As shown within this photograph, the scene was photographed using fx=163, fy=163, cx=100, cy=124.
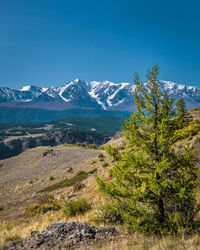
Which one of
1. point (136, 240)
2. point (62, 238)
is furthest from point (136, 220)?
point (62, 238)

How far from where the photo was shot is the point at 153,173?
6.04m

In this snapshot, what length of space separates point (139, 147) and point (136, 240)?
326cm

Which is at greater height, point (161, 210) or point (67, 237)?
point (161, 210)

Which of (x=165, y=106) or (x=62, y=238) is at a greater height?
(x=165, y=106)

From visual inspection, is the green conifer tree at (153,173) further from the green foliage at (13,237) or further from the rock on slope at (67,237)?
the green foliage at (13,237)

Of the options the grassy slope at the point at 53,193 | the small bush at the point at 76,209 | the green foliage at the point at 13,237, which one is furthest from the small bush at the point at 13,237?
the small bush at the point at 76,209

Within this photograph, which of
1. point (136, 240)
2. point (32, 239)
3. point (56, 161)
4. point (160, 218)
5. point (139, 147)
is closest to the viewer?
point (136, 240)

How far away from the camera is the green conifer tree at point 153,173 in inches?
223

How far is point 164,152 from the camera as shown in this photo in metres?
6.08

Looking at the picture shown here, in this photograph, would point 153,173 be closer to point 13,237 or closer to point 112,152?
point 112,152

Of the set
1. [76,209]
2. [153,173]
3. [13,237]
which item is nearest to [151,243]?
[153,173]

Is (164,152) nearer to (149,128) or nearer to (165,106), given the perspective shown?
(149,128)

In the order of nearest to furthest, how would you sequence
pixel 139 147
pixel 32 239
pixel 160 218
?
1. pixel 160 218
2. pixel 139 147
3. pixel 32 239

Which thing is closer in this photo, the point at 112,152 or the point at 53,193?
the point at 112,152
